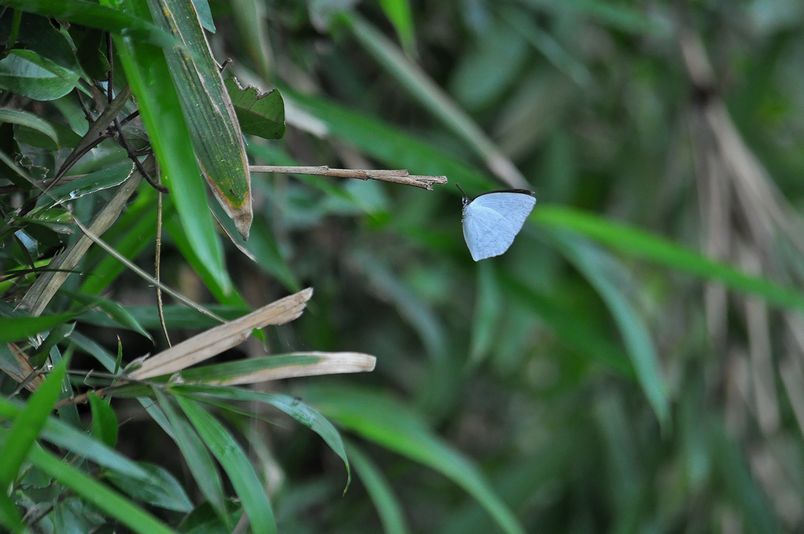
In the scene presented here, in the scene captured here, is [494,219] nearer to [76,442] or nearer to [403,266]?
[76,442]

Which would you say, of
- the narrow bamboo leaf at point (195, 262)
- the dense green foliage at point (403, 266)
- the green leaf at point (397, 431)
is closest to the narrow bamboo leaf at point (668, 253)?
the dense green foliage at point (403, 266)

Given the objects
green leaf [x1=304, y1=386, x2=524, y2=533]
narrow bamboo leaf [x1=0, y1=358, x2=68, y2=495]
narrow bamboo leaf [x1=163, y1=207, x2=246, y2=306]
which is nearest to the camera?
narrow bamboo leaf [x1=0, y1=358, x2=68, y2=495]

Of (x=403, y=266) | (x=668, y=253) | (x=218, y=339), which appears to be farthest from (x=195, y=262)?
(x=403, y=266)

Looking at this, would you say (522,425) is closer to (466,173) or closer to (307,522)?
(307,522)

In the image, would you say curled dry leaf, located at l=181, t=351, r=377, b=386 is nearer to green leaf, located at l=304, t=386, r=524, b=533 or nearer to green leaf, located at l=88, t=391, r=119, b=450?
green leaf, located at l=88, t=391, r=119, b=450

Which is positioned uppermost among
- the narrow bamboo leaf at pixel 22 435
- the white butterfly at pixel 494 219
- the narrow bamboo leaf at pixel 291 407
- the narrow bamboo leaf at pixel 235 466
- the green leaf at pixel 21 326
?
the white butterfly at pixel 494 219

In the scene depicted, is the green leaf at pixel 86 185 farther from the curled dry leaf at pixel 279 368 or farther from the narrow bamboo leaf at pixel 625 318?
the narrow bamboo leaf at pixel 625 318

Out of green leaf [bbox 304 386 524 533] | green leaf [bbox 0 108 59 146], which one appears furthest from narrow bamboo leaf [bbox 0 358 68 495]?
green leaf [bbox 304 386 524 533]

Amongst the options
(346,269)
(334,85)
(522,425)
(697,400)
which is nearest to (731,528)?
(697,400)
